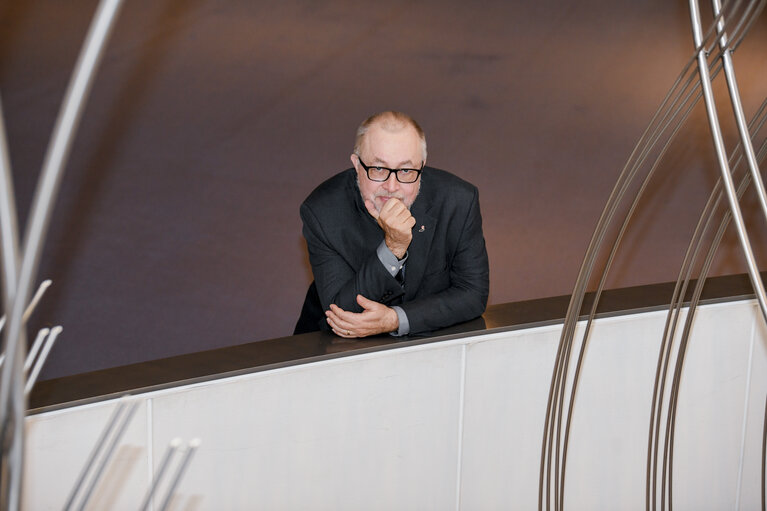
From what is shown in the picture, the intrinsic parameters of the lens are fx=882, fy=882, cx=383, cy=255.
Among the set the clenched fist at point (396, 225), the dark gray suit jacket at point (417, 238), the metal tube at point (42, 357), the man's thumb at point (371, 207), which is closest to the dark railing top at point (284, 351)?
the dark gray suit jacket at point (417, 238)

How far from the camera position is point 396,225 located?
233cm

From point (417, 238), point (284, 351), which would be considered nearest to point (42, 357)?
point (284, 351)

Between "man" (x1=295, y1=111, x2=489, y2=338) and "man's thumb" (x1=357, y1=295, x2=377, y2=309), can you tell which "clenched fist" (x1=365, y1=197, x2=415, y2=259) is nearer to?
"man" (x1=295, y1=111, x2=489, y2=338)

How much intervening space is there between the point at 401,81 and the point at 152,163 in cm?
206

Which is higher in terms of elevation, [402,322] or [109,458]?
[402,322]

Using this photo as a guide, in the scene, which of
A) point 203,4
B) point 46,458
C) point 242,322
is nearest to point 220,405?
point 46,458

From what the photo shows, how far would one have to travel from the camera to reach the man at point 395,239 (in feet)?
7.57

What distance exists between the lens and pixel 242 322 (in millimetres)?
4516

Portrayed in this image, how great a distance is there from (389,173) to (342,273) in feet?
1.05

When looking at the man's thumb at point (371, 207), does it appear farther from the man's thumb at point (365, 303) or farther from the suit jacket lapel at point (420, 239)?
the man's thumb at point (365, 303)

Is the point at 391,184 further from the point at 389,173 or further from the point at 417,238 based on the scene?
the point at 417,238

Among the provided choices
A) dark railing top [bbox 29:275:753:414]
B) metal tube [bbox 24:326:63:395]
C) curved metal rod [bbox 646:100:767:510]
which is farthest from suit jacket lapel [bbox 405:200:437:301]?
metal tube [bbox 24:326:63:395]

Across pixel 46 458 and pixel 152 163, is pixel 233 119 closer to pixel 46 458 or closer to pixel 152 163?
pixel 152 163

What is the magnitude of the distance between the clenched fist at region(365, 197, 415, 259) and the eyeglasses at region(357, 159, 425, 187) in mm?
65
